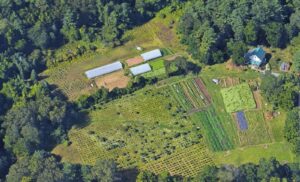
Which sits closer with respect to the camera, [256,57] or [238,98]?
[238,98]

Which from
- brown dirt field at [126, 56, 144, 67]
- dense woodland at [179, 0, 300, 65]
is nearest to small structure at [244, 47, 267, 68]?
dense woodland at [179, 0, 300, 65]

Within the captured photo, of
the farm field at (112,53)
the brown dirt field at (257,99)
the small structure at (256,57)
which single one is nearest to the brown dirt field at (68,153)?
the farm field at (112,53)

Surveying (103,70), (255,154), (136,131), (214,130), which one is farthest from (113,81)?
(255,154)

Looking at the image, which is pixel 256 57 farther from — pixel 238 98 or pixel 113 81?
pixel 113 81

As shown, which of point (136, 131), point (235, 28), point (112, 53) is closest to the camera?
point (136, 131)

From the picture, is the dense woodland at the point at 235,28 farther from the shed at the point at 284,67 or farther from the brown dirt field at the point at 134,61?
the brown dirt field at the point at 134,61
